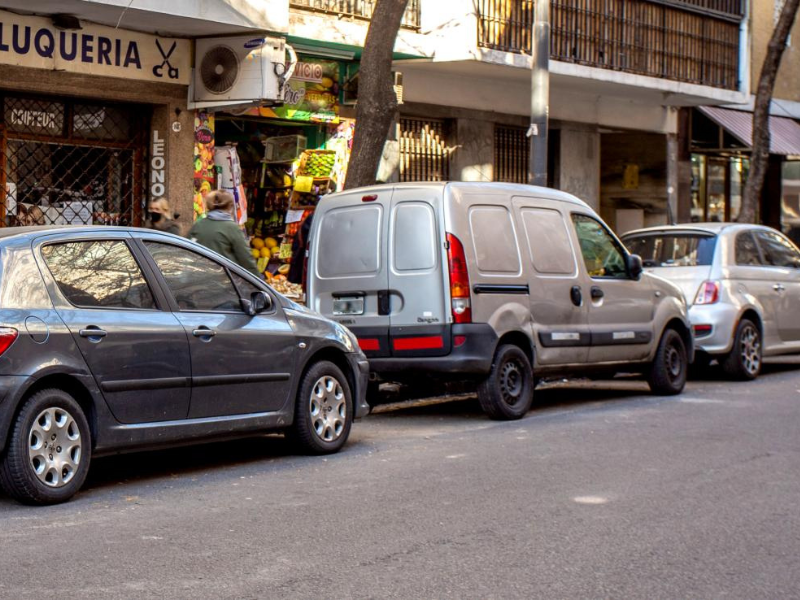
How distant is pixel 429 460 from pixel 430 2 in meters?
11.7

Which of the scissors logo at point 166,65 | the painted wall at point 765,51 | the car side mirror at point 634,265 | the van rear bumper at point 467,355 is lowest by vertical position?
the van rear bumper at point 467,355

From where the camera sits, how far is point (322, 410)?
9.08 meters

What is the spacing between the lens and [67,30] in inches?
577

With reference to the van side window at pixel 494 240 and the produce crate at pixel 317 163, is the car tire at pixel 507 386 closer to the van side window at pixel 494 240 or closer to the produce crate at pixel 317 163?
the van side window at pixel 494 240

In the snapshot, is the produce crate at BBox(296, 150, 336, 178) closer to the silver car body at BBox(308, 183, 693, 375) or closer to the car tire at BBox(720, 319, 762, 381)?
the car tire at BBox(720, 319, 762, 381)

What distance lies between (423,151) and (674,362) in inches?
332

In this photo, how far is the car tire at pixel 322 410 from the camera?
8875 millimetres

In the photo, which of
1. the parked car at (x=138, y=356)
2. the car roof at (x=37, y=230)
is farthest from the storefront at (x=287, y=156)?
the car roof at (x=37, y=230)

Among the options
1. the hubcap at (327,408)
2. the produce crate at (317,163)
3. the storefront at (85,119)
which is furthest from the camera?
the produce crate at (317,163)

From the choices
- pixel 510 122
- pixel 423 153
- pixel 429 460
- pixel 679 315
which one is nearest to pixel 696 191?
pixel 510 122

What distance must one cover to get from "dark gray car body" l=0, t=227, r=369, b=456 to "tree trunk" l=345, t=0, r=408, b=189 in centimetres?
479

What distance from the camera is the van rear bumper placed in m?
10.6

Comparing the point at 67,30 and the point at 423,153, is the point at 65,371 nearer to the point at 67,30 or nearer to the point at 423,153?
the point at 67,30

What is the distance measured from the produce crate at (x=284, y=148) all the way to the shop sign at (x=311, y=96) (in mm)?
293
